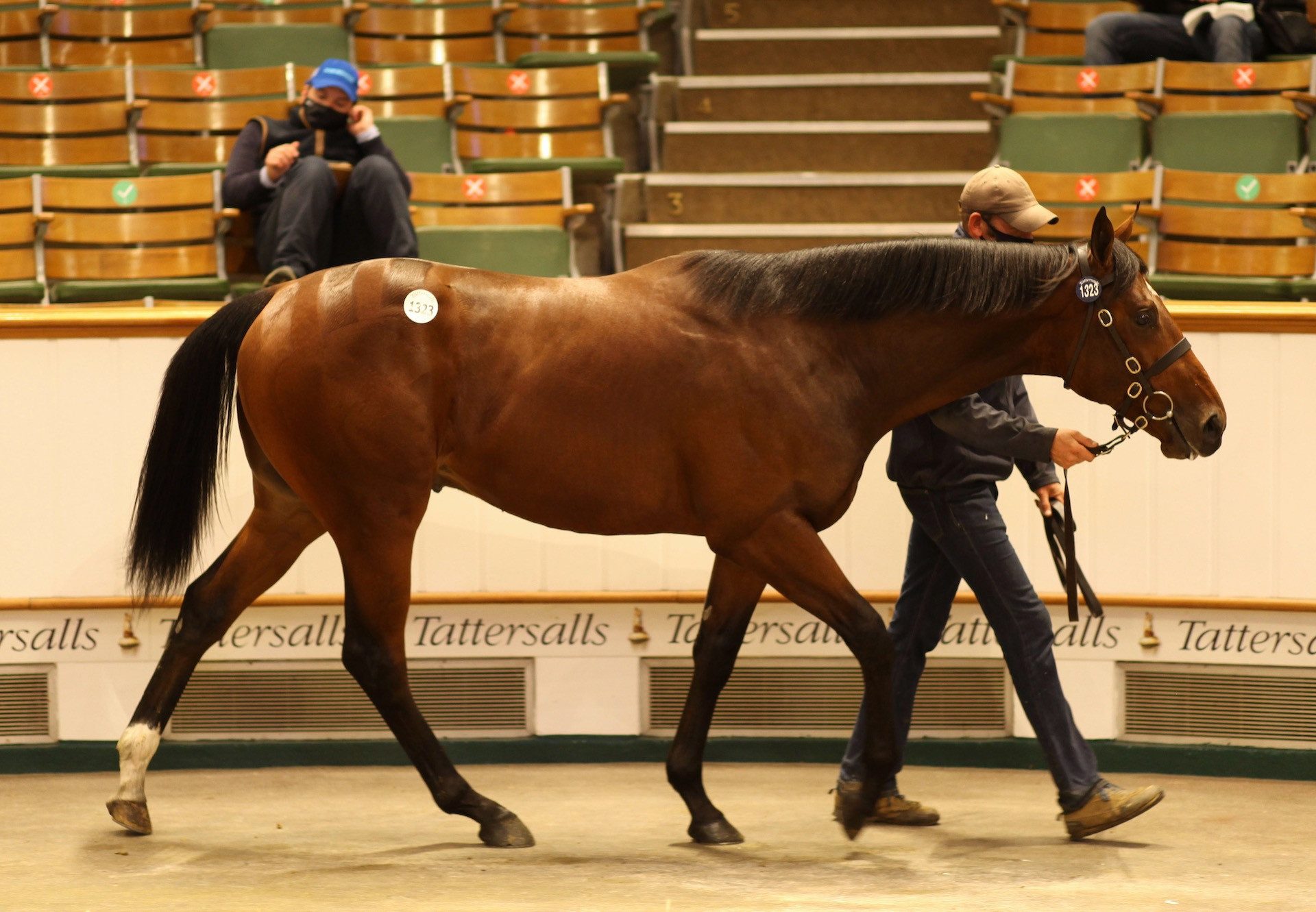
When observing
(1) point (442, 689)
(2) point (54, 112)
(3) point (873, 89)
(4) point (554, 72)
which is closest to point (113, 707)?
(1) point (442, 689)

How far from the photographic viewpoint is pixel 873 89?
934 cm

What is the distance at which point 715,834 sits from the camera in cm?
408

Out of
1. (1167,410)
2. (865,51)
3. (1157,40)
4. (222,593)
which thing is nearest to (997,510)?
(1167,410)

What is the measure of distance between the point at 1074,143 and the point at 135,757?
19.5 ft

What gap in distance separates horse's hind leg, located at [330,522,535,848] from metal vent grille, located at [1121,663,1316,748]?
214cm

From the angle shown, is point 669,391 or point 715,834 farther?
point 715,834

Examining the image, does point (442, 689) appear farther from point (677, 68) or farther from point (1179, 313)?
point (677, 68)

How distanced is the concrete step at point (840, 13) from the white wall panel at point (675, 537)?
5826 mm

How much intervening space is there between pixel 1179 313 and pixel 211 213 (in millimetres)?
4123

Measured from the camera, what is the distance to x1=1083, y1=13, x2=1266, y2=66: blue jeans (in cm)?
862

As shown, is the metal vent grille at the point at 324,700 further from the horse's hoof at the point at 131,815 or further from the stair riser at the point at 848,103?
the stair riser at the point at 848,103

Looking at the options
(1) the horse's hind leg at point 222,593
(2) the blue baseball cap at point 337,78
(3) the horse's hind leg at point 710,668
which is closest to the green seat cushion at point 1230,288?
(3) the horse's hind leg at point 710,668

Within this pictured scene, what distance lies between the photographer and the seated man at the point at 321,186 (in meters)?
6.07

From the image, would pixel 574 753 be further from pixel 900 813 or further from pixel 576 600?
pixel 900 813
